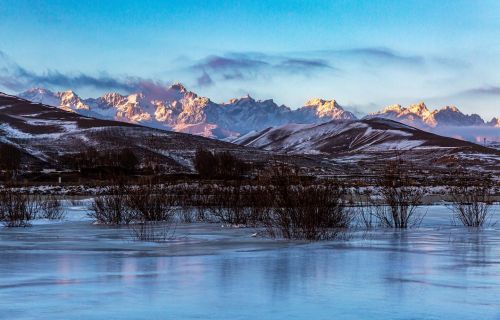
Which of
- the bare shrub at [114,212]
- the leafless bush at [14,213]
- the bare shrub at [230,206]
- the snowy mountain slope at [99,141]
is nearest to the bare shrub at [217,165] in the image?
the snowy mountain slope at [99,141]

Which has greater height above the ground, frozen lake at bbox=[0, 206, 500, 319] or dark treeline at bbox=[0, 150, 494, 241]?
dark treeline at bbox=[0, 150, 494, 241]

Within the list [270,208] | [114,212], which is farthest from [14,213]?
[270,208]

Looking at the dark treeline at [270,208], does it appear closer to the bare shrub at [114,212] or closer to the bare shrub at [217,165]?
the bare shrub at [114,212]

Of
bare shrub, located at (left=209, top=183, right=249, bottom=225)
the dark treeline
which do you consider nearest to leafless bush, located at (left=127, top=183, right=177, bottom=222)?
the dark treeline

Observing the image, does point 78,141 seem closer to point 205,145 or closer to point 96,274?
point 205,145

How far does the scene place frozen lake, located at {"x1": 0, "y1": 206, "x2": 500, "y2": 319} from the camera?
821 centimetres

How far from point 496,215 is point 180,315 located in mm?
22788

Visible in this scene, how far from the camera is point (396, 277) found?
10.9 meters

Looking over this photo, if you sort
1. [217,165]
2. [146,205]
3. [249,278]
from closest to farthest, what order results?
[249,278], [146,205], [217,165]

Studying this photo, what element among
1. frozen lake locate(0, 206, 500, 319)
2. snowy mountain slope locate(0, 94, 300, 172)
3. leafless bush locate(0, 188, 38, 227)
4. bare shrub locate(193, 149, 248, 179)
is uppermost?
snowy mountain slope locate(0, 94, 300, 172)

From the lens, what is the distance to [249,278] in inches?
427

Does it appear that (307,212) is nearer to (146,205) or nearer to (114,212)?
(146,205)

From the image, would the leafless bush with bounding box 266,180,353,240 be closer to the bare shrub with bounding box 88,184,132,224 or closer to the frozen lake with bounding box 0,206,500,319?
the frozen lake with bounding box 0,206,500,319

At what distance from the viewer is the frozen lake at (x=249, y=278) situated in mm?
8211
